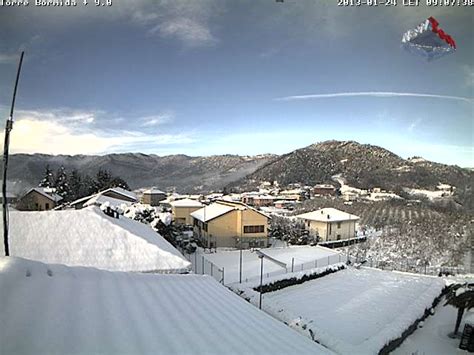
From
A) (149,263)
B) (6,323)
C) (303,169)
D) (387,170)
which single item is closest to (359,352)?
(149,263)

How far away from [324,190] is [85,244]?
15.4 m

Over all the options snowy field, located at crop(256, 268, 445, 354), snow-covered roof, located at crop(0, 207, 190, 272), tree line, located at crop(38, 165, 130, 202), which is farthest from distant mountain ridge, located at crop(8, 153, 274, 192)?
snowy field, located at crop(256, 268, 445, 354)

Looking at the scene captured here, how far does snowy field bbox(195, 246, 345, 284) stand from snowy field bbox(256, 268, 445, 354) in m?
0.65

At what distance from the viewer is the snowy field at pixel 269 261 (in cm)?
649

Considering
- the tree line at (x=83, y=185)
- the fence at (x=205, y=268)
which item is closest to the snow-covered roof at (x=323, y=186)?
the tree line at (x=83, y=185)

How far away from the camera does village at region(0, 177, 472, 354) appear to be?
390 cm

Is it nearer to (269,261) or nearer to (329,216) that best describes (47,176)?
(269,261)

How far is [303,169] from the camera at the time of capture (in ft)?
64.1

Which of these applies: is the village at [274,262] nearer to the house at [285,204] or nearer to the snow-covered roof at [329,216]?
the snow-covered roof at [329,216]

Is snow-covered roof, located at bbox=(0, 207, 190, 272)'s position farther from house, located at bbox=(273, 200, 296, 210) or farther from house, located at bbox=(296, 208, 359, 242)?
house, located at bbox=(273, 200, 296, 210)

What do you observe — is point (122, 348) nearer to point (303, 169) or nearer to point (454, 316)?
point (454, 316)

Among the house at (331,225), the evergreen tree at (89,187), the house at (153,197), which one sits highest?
the evergreen tree at (89,187)

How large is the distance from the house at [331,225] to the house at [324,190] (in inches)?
226

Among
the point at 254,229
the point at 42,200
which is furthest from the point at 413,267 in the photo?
the point at 42,200
